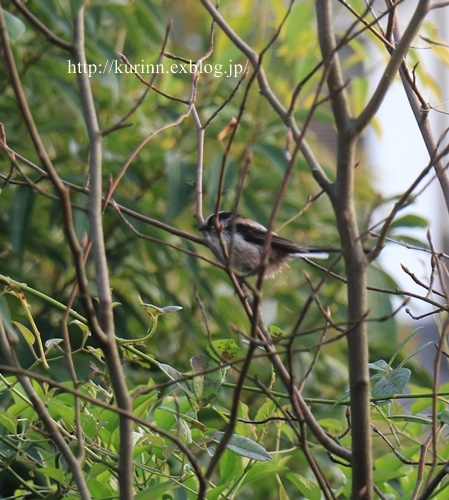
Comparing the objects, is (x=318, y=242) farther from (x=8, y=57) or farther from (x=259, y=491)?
(x=8, y=57)

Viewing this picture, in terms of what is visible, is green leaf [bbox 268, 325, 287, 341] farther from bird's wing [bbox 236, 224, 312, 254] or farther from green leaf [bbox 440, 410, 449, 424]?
bird's wing [bbox 236, 224, 312, 254]

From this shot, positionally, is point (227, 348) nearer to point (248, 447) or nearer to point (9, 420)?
point (248, 447)

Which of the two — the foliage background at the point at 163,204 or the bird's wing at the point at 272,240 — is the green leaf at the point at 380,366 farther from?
the bird's wing at the point at 272,240

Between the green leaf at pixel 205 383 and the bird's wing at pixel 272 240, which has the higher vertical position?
the bird's wing at pixel 272 240

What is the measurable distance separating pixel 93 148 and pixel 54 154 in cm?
279

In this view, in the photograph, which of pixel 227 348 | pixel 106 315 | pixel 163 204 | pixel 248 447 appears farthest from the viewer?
pixel 163 204

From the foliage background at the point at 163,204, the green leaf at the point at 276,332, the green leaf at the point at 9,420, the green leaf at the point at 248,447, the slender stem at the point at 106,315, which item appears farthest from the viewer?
the foliage background at the point at 163,204

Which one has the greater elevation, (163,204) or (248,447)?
(163,204)

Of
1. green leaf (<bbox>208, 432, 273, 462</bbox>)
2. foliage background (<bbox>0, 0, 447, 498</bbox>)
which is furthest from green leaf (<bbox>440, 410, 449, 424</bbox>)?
foliage background (<bbox>0, 0, 447, 498</bbox>)

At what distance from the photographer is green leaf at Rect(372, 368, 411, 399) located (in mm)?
1470

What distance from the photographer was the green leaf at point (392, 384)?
1.47m

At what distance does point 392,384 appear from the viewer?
4.91 ft

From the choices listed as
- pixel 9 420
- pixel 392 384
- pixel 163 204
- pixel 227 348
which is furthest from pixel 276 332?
pixel 163 204

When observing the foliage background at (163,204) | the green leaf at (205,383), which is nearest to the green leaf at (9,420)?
the green leaf at (205,383)
